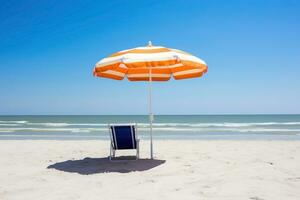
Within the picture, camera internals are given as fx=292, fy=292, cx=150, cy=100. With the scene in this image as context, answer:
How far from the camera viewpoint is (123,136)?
5.43m

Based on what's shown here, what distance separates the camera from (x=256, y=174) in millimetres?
4246

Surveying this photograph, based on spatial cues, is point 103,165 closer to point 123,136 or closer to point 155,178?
point 123,136

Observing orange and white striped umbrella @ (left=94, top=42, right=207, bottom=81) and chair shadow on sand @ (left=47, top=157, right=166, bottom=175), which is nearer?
orange and white striped umbrella @ (left=94, top=42, right=207, bottom=81)

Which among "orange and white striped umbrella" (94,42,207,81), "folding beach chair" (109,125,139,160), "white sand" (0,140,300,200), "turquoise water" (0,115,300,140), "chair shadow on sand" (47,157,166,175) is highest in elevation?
Answer: "orange and white striped umbrella" (94,42,207,81)

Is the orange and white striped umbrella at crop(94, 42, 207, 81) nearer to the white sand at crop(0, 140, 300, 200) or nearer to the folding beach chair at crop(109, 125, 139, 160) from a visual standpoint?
the folding beach chair at crop(109, 125, 139, 160)

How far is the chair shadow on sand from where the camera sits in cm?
482

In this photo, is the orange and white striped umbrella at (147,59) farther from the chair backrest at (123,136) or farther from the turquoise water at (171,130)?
the turquoise water at (171,130)

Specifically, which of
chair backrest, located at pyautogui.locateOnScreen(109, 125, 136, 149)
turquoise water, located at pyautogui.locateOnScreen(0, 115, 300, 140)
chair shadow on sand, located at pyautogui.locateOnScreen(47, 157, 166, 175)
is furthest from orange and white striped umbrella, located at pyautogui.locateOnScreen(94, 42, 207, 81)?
turquoise water, located at pyautogui.locateOnScreen(0, 115, 300, 140)

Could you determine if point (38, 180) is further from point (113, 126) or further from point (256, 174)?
point (256, 174)

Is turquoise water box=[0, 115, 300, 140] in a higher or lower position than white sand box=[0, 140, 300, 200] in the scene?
lower

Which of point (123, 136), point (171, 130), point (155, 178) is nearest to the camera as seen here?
point (155, 178)

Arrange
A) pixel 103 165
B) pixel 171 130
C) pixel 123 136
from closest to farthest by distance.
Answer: pixel 103 165 < pixel 123 136 < pixel 171 130

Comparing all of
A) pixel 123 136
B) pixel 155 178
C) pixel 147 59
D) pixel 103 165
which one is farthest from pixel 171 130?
pixel 155 178

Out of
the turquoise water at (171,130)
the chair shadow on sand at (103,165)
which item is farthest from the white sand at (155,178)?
the turquoise water at (171,130)
